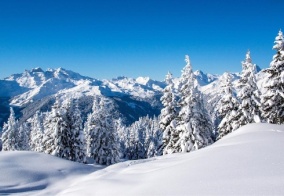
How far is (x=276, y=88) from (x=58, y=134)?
26.2m

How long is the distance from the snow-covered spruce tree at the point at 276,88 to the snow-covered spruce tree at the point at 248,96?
2.82m

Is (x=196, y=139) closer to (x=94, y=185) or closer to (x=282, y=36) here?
(x=282, y=36)

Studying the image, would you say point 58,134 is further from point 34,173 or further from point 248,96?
point 34,173

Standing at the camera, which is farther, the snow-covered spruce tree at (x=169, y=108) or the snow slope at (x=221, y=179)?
the snow-covered spruce tree at (x=169, y=108)

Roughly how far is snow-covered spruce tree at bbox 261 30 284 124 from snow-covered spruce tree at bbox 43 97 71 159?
2435 centimetres

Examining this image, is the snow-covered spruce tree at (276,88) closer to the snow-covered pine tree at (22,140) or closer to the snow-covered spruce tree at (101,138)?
the snow-covered spruce tree at (101,138)

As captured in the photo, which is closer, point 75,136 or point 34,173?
point 34,173

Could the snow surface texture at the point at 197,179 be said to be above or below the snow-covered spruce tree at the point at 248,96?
below

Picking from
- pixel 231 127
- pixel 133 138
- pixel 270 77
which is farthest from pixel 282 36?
pixel 133 138

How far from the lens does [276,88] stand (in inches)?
1069

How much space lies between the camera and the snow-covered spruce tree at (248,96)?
101ft

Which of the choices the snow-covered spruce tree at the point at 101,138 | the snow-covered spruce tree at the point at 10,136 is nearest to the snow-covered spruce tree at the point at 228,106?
the snow-covered spruce tree at the point at 101,138

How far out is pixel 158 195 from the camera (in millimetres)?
5961

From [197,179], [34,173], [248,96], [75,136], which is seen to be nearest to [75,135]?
[75,136]
